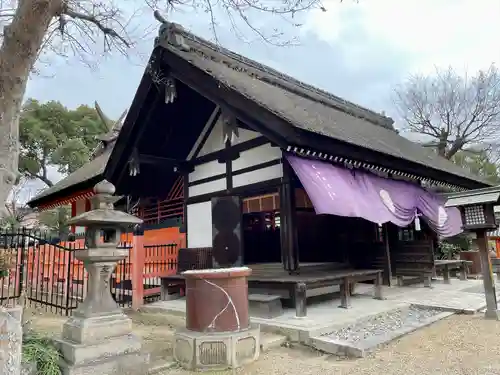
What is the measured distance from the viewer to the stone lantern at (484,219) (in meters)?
6.41

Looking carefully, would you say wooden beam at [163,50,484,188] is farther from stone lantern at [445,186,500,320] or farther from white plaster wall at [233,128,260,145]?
stone lantern at [445,186,500,320]

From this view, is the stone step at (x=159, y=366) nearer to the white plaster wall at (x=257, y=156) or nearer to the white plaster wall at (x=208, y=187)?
the white plaster wall at (x=257, y=156)

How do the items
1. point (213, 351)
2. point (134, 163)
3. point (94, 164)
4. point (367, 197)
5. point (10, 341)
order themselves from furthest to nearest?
point (94, 164), point (134, 163), point (367, 197), point (213, 351), point (10, 341)

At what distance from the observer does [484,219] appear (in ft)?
21.7

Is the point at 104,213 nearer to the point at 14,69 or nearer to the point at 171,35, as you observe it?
the point at 14,69

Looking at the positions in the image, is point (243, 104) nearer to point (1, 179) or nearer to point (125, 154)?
point (125, 154)

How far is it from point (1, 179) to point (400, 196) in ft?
25.5

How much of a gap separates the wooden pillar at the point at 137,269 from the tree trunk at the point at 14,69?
14.7 ft

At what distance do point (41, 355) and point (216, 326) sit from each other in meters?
1.79

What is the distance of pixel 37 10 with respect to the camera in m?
3.69

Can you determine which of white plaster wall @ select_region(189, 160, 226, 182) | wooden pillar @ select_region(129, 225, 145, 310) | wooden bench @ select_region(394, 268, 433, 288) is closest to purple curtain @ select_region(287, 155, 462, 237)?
wooden bench @ select_region(394, 268, 433, 288)

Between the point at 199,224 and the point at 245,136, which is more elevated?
the point at 245,136

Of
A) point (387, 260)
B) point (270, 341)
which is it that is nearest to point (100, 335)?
point (270, 341)

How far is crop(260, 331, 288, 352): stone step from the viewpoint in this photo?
16.4 ft
